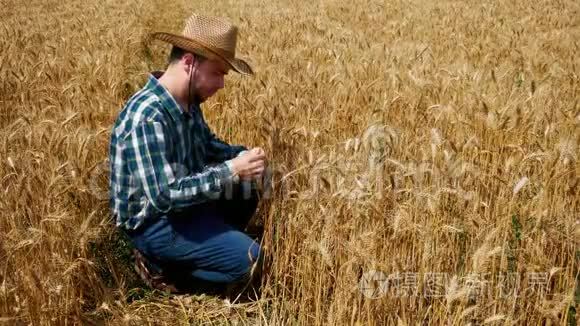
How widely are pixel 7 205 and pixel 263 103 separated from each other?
175 cm

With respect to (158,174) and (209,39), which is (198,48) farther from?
(158,174)

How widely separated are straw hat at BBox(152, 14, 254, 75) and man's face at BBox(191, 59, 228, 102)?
0.06 metres

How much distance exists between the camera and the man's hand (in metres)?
2.51

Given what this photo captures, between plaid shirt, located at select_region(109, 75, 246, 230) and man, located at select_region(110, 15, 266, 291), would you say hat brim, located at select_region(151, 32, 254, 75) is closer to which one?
man, located at select_region(110, 15, 266, 291)

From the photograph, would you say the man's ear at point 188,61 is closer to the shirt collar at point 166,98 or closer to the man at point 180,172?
the man at point 180,172

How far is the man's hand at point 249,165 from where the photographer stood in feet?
8.22

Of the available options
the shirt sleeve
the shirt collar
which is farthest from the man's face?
the shirt sleeve

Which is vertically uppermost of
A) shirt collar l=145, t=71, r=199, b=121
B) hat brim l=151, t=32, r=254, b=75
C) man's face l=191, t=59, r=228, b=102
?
hat brim l=151, t=32, r=254, b=75

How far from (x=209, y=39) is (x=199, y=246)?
3.34 ft

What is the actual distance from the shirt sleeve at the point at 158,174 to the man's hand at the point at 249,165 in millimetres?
152

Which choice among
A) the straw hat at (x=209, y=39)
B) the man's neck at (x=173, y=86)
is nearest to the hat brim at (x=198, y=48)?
the straw hat at (x=209, y=39)

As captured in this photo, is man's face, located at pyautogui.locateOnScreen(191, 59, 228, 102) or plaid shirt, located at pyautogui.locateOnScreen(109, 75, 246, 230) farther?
man's face, located at pyautogui.locateOnScreen(191, 59, 228, 102)

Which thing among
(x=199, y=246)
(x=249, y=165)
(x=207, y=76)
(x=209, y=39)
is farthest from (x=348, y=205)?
(x=209, y=39)

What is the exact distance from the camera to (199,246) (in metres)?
2.55
